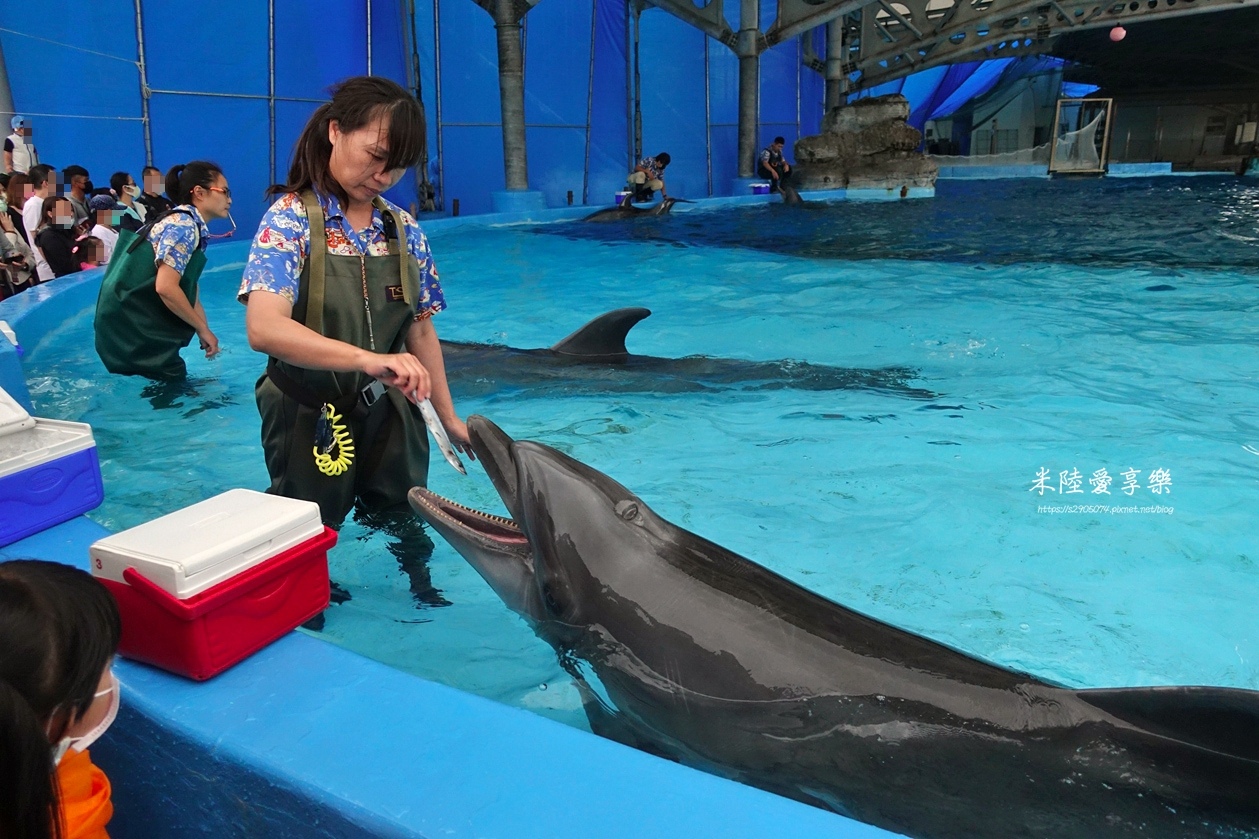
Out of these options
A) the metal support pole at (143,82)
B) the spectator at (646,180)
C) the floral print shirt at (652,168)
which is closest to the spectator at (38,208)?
the metal support pole at (143,82)

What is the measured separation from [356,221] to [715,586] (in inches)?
59.2

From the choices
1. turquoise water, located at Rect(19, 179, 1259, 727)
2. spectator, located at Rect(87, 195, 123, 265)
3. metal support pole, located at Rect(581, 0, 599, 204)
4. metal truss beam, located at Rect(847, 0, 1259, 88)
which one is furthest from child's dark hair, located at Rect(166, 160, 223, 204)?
metal truss beam, located at Rect(847, 0, 1259, 88)

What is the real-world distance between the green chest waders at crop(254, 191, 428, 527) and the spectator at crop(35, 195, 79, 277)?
7916 mm

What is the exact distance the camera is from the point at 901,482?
4.61 m

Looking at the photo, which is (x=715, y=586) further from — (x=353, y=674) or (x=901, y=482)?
(x=901, y=482)

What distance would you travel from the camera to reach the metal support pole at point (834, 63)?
3089 centimetres

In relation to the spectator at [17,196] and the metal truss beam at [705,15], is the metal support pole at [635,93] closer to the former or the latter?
the metal truss beam at [705,15]

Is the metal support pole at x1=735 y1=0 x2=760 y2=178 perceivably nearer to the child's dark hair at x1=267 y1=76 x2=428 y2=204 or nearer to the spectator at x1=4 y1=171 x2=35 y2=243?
the spectator at x1=4 y1=171 x2=35 y2=243

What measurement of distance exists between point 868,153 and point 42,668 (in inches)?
1003

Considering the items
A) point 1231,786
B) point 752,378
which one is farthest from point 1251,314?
point 1231,786

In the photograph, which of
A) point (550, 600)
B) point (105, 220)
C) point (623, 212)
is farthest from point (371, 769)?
point (623, 212)

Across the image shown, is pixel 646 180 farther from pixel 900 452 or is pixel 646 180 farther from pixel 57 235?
pixel 900 452

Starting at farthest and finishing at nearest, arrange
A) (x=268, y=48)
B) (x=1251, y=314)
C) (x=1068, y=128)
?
(x=1068, y=128) → (x=268, y=48) → (x=1251, y=314)

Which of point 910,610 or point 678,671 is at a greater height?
point 678,671
